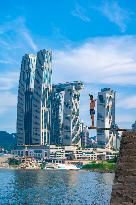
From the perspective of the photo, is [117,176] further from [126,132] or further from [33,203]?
[33,203]

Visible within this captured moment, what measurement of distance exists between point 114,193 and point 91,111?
648cm

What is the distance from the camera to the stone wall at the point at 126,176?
2136 centimetres

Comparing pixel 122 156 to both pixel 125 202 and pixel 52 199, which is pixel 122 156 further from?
pixel 52 199

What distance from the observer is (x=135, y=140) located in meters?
23.3

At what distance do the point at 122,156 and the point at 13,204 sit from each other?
53704 mm

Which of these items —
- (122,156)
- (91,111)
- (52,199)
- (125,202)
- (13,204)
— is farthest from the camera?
(52,199)

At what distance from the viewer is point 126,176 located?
22.0 meters

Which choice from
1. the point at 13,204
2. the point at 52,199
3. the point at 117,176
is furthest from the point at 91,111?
the point at 52,199

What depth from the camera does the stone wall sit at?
2136 centimetres

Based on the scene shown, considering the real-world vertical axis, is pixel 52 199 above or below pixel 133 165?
below

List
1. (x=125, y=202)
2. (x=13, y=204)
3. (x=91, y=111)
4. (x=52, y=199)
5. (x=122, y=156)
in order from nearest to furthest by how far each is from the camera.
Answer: (x=125, y=202) → (x=122, y=156) → (x=91, y=111) → (x=13, y=204) → (x=52, y=199)

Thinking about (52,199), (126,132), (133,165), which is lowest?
(52,199)

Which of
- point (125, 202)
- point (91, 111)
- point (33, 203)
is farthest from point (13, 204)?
point (125, 202)

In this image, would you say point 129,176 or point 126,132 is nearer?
point 129,176
